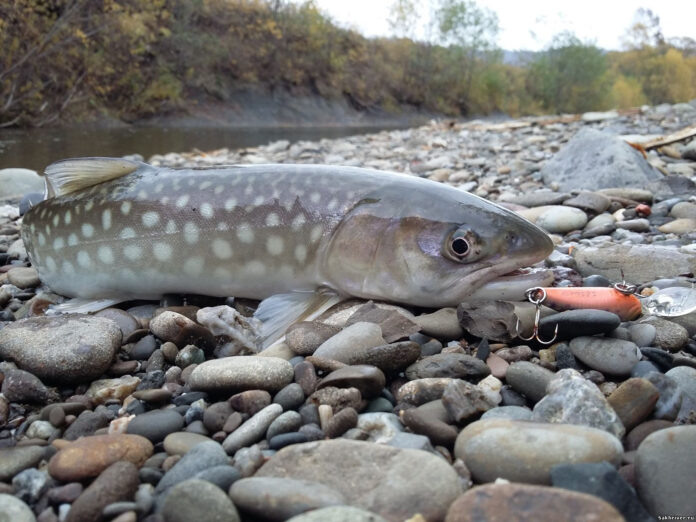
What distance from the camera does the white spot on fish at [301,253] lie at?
3240 millimetres

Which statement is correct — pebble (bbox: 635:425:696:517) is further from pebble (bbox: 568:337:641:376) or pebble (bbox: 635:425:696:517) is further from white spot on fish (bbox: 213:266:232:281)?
white spot on fish (bbox: 213:266:232:281)

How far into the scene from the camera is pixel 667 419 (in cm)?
195

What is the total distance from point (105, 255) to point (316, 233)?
4.60 ft

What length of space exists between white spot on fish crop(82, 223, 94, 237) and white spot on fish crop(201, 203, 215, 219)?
0.79m

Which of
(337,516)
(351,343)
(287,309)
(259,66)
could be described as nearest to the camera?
(337,516)

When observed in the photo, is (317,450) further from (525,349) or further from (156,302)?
(156,302)

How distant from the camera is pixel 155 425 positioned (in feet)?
6.80

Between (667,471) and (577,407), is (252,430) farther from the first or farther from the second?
(667,471)

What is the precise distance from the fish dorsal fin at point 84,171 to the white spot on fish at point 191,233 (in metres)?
0.72

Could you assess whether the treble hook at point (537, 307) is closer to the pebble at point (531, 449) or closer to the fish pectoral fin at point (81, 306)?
the pebble at point (531, 449)

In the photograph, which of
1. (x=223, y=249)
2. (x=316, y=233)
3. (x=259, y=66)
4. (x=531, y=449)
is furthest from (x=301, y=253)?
(x=259, y=66)

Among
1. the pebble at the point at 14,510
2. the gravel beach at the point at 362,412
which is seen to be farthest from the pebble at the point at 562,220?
the pebble at the point at 14,510

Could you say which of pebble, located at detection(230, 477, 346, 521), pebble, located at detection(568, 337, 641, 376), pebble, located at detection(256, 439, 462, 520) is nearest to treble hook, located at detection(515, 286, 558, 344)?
pebble, located at detection(568, 337, 641, 376)

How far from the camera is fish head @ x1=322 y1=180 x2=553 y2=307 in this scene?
9.44 feet
